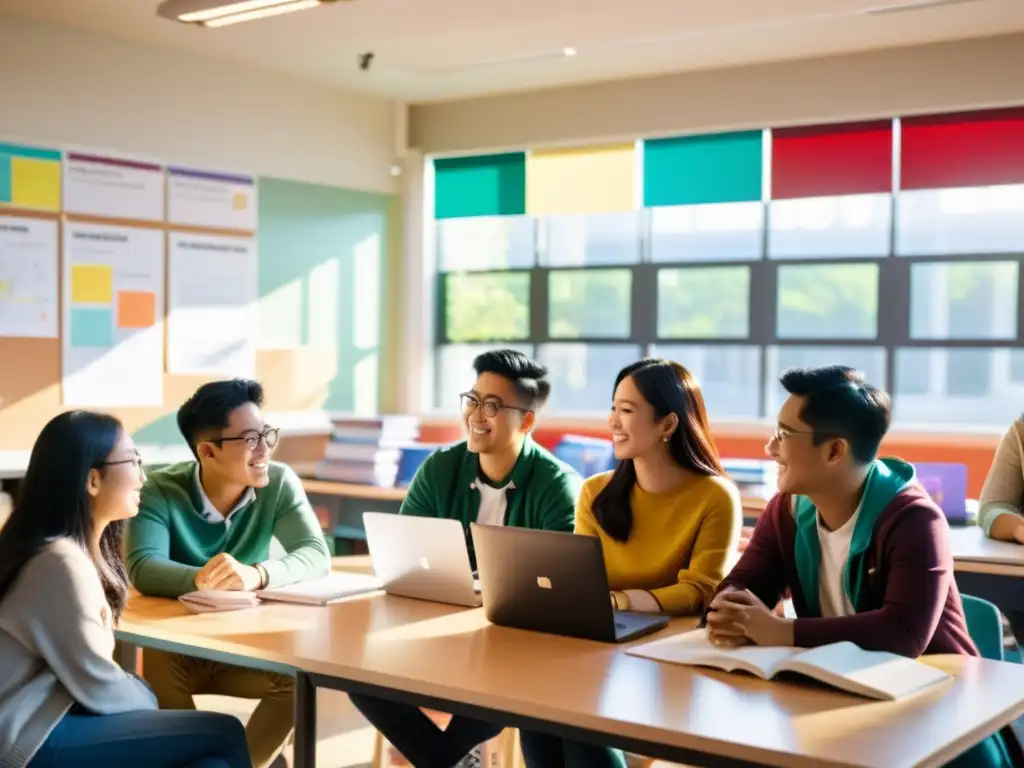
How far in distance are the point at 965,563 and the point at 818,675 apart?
1.61 meters

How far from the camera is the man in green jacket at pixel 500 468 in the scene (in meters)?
3.27

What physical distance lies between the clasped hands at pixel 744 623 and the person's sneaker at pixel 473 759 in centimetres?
94

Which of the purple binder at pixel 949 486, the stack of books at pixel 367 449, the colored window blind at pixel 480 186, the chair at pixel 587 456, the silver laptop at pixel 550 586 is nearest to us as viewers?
the silver laptop at pixel 550 586

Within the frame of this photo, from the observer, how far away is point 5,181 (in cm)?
522

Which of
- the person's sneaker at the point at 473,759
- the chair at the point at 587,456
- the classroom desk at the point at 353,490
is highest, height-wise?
the chair at the point at 587,456

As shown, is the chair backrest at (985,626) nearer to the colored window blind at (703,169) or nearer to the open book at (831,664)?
the open book at (831,664)

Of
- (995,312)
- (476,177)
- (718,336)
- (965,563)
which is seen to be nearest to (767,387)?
(718,336)

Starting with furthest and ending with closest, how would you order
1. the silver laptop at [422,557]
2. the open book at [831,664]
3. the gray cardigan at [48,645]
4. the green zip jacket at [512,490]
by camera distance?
the green zip jacket at [512,490], the silver laptop at [422,557], the gray cardigan at [48,645], the open book at [831,664]

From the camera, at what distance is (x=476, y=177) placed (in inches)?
268

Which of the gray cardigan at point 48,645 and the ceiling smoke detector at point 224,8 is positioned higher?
the ceiling smoke detector at point 224,8

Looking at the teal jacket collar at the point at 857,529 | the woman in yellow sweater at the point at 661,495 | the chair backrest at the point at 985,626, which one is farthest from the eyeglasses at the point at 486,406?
the chair backrest at the point at 985,626

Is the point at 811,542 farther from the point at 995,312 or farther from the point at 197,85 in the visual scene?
the point at 197,85

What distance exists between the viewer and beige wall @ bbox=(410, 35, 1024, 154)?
18.1ft

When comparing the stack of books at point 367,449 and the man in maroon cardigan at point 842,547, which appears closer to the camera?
the man in maroon cardigan at point 842,547
